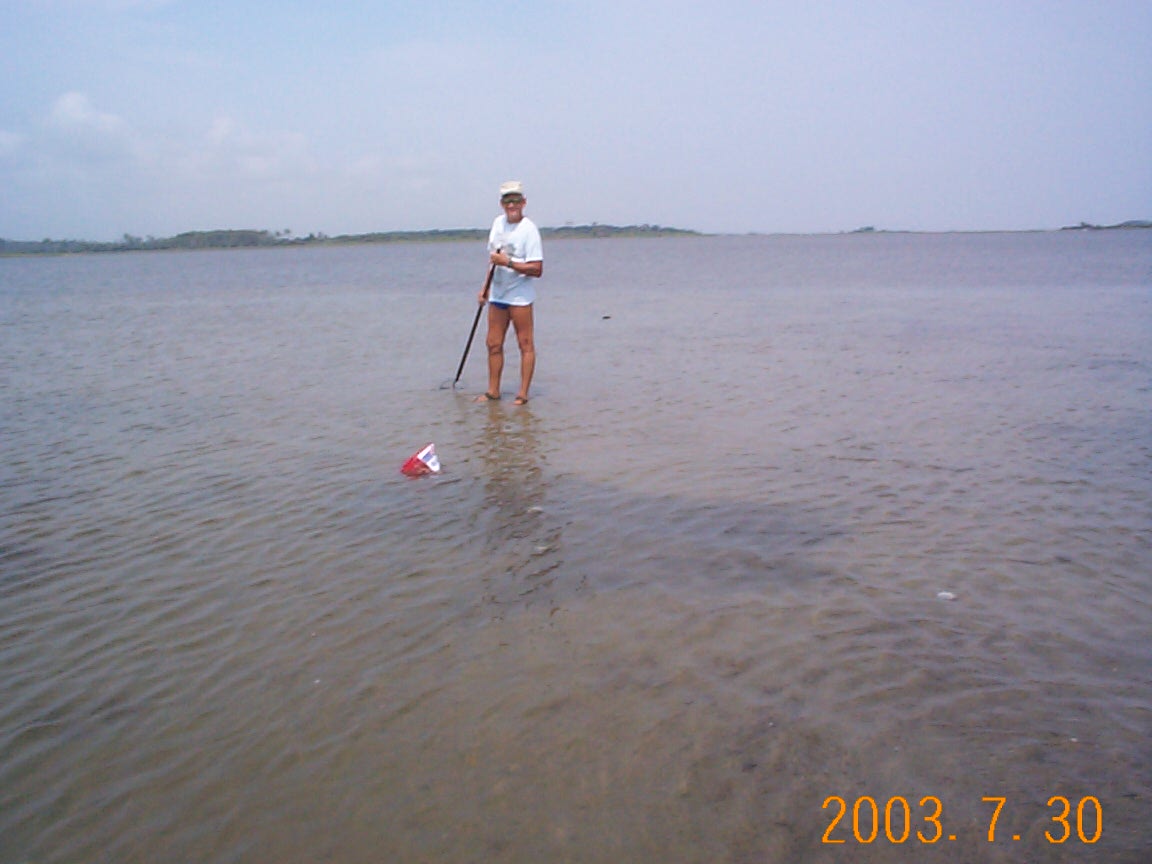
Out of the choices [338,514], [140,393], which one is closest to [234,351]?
[140,393]

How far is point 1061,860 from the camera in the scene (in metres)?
2.76

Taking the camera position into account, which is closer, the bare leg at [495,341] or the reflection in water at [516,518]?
the reflection in water at [516,518]

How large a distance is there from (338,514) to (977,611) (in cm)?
413

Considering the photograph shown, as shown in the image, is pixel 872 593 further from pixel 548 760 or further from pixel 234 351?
pixel 234 351

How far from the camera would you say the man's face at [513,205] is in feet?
29.0

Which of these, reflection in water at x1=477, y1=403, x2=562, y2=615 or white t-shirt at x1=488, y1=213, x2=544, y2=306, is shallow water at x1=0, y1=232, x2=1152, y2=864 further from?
white t-shirt at x1=488, y1=213, x2=544, y2=306

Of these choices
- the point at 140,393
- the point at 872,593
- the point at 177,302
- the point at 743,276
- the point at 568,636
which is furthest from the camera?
the point at 743,276
